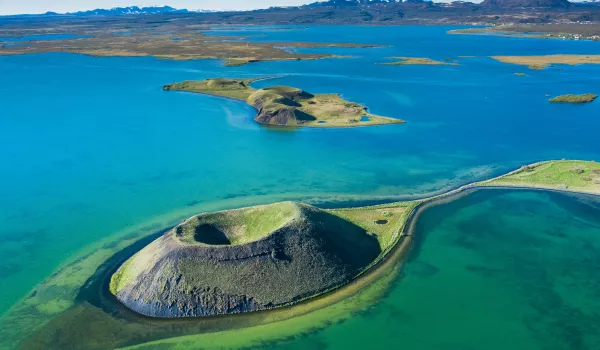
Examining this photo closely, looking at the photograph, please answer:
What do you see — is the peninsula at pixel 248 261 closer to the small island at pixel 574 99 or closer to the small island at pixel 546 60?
the small island at pixel 574 99

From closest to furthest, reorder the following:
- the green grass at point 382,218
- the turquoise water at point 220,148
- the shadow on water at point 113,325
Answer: the shadow on water at point 113,325 < the green grass at point 382,218 < the turquoise water at point 220,148

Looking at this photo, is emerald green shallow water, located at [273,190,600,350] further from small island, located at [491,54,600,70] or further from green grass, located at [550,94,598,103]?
small island, located at [491,54,600,70]

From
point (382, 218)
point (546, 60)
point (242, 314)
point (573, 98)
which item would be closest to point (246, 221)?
point (242, 314)

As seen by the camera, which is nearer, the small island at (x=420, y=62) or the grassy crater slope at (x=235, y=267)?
the grassy crater slope at (x=235, y=267)

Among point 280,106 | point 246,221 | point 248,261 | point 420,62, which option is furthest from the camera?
point 420,62

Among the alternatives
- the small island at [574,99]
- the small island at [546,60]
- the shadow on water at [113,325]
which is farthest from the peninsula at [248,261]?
the small island at [546,60]

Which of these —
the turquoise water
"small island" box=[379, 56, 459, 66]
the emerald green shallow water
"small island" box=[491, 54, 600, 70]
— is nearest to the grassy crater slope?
the emerald green shallow water

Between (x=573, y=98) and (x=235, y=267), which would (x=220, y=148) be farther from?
(x=573, y=98)
